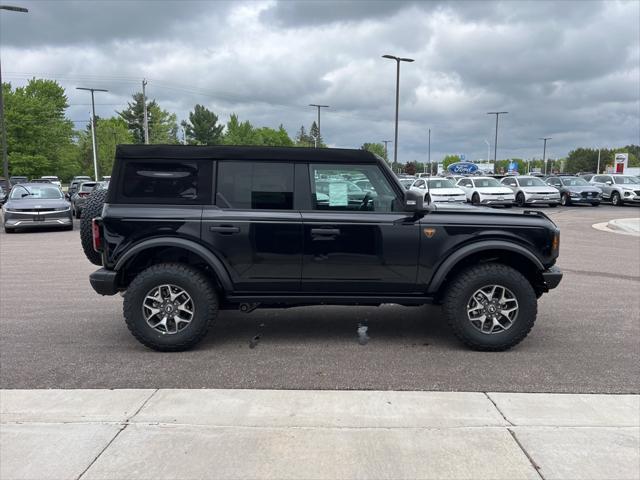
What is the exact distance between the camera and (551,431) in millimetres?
3328

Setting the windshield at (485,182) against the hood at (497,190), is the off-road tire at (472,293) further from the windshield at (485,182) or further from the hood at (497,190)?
the windshield at (485,182)

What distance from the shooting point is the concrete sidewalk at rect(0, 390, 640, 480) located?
9.51ft

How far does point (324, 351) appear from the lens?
4859 mm

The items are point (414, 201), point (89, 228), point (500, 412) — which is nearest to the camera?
point (500, 412)

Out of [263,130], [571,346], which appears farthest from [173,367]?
[263,130]

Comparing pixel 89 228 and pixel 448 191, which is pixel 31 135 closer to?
pixel 448 191

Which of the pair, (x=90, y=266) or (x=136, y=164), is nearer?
(x=136, y=164)

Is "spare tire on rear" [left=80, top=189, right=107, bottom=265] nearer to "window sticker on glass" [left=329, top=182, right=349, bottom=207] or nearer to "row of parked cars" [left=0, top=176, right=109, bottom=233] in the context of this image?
"window sticker on glass" [left=329, top=182, right=349, bottom=207]

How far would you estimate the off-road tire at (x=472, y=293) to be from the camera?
15.6 feet

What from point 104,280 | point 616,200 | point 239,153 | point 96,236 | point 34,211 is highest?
point 239,153

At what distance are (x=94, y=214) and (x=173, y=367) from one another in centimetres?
179

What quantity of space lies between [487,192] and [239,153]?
76.9ft

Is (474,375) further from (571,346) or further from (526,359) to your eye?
(571,346)

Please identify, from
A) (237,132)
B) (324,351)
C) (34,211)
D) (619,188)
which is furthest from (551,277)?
(237,132)
